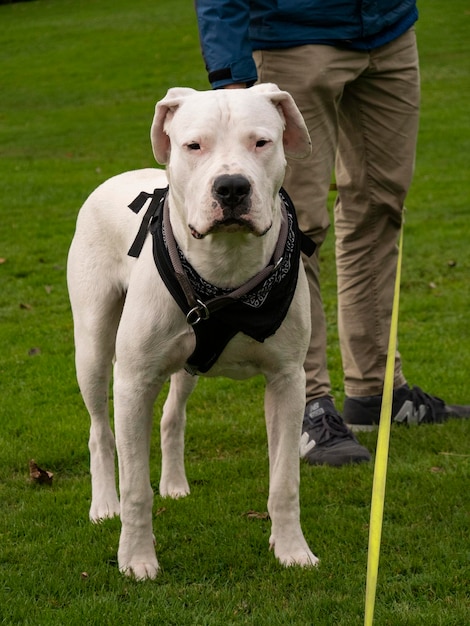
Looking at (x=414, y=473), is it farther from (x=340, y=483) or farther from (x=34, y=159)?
(x=34, y=159)

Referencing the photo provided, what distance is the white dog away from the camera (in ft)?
11.6

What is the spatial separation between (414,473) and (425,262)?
5.00 meters

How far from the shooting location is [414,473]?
196 inches

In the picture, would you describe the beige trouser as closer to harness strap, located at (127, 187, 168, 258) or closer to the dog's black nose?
harness strap, located at (127, 187, 168, 258)

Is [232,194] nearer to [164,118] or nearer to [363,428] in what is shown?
[164,118]

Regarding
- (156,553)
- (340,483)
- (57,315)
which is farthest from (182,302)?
(57,315)

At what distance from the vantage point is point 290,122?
3.89m

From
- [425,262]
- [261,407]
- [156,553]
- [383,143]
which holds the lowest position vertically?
[425,262]

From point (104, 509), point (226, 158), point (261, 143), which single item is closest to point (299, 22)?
point (261, 143)

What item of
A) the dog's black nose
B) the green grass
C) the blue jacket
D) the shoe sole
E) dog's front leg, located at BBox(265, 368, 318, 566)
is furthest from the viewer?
the shoe sole

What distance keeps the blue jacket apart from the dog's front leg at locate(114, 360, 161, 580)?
4.62ft

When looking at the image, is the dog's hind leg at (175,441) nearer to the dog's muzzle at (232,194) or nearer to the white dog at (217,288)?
the white dog at (217,288)

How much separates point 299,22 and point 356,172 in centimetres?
95

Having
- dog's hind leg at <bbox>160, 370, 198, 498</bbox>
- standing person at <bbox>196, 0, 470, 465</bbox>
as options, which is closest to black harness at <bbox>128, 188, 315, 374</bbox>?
standing person at <bbox>196, 0, 470, 465</bbox>
